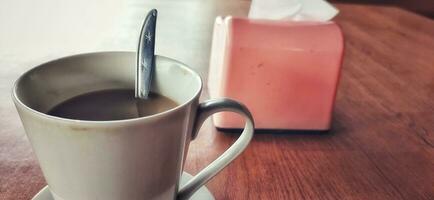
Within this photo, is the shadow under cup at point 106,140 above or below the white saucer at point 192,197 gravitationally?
above

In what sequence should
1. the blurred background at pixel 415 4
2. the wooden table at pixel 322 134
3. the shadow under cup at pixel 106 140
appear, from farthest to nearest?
the blurred background at pixel 415 4 → the wooden table at pixel 322 134 → the shadow under cup at pixel 106 140

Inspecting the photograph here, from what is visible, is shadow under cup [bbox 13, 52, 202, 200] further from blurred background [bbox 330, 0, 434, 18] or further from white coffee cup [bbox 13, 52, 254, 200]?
blurred background [bbox 330, 0, 434, 18]

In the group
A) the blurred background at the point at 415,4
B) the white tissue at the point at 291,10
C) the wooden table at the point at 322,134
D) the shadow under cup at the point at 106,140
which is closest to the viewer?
the shadow under cup at the point at 106,140

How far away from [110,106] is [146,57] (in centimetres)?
5

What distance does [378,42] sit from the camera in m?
0.86

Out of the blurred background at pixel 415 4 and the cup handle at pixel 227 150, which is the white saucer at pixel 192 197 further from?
the blurred background at pixel 415 4

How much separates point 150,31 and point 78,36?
0.53m

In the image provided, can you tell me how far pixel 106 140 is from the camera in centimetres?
24

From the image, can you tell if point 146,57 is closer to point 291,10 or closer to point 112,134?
point 112,134

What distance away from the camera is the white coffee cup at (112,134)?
25 cm

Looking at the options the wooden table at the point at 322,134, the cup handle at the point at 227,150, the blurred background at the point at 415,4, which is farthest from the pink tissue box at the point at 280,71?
the blurred background at the point at 415,4

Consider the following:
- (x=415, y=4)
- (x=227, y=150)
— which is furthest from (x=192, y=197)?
(x=415, y=4)

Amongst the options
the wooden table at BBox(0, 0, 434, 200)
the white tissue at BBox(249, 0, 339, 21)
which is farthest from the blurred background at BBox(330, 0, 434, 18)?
the white tissue at BBox(249, 0, 339, 21)

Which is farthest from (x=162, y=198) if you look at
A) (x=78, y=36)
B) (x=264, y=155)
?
(x=78, y=36)
